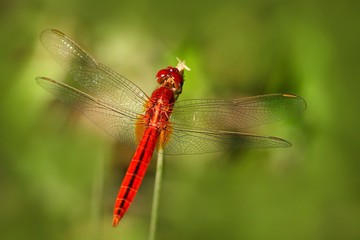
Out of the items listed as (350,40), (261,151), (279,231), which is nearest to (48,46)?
(261,151)

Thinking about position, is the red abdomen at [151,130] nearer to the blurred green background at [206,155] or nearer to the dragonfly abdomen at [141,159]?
the dragonfly abdomen at [141,159]

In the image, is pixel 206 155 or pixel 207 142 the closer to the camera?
pixel 207 142

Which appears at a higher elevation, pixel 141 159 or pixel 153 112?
pixel 153 112

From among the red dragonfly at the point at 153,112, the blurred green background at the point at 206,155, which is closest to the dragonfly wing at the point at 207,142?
the red dragonfly at the point at 153,112

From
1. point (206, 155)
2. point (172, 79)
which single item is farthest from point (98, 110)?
point (206, 155)

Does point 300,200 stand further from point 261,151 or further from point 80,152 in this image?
point 80,152

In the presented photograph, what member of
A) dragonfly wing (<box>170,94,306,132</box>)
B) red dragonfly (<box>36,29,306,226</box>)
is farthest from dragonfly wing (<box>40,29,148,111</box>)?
dragonfly wing (<box>170,94,306,132</box>)

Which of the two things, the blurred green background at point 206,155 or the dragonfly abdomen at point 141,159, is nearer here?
the dragonfly abdomen at point 141,159

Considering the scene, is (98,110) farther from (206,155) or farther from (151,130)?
(206,155)

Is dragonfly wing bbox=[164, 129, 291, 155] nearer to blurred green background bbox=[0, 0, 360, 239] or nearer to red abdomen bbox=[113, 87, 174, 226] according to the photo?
red abdomen bbox=[113, 87, 174, 226]
